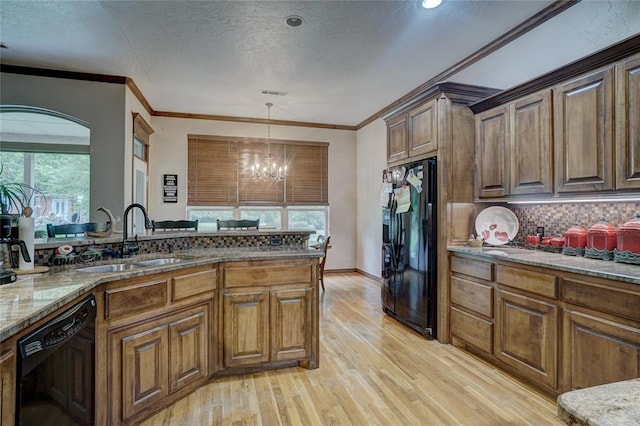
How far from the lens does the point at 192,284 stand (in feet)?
7.20

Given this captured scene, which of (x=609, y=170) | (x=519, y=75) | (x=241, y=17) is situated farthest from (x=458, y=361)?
(x=241, y=17)

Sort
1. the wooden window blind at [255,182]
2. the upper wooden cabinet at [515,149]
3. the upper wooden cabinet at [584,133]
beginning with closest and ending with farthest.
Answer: the upper wooden cabinet at [584,133] < the upper wooden cabinet at [515,149] < the wooden window blind at [255,182]

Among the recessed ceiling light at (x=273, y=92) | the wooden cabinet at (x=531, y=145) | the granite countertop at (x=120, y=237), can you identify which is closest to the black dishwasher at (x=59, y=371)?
the granite countertop at (x=120, y=237)

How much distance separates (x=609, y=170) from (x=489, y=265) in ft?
3.38

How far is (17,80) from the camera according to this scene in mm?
3846

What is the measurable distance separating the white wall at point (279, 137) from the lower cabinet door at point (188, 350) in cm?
388

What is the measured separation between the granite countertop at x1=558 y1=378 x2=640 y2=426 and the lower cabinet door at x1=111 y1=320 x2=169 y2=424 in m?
1.98

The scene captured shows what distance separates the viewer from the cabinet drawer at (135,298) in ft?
5.73

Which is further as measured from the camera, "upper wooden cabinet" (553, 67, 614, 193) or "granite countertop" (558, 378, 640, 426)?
"upper wooden cabinet" (553, 67, 614, 193)

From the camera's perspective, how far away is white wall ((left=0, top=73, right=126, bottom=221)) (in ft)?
12.9

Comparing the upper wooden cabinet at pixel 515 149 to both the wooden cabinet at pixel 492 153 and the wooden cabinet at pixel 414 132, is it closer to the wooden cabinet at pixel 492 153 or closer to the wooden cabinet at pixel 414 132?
the wooden cabinet at pixel 492 153

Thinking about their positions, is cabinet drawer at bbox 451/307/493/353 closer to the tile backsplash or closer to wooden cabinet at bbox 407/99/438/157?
the tile backsplash

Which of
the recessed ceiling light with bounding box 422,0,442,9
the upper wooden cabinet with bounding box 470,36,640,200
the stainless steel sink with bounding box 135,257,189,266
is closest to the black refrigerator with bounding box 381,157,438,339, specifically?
the upper wooden cabinet with bounding box 470,36,640,200

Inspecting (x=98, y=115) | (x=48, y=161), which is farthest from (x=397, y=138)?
(x=48, y=161)
